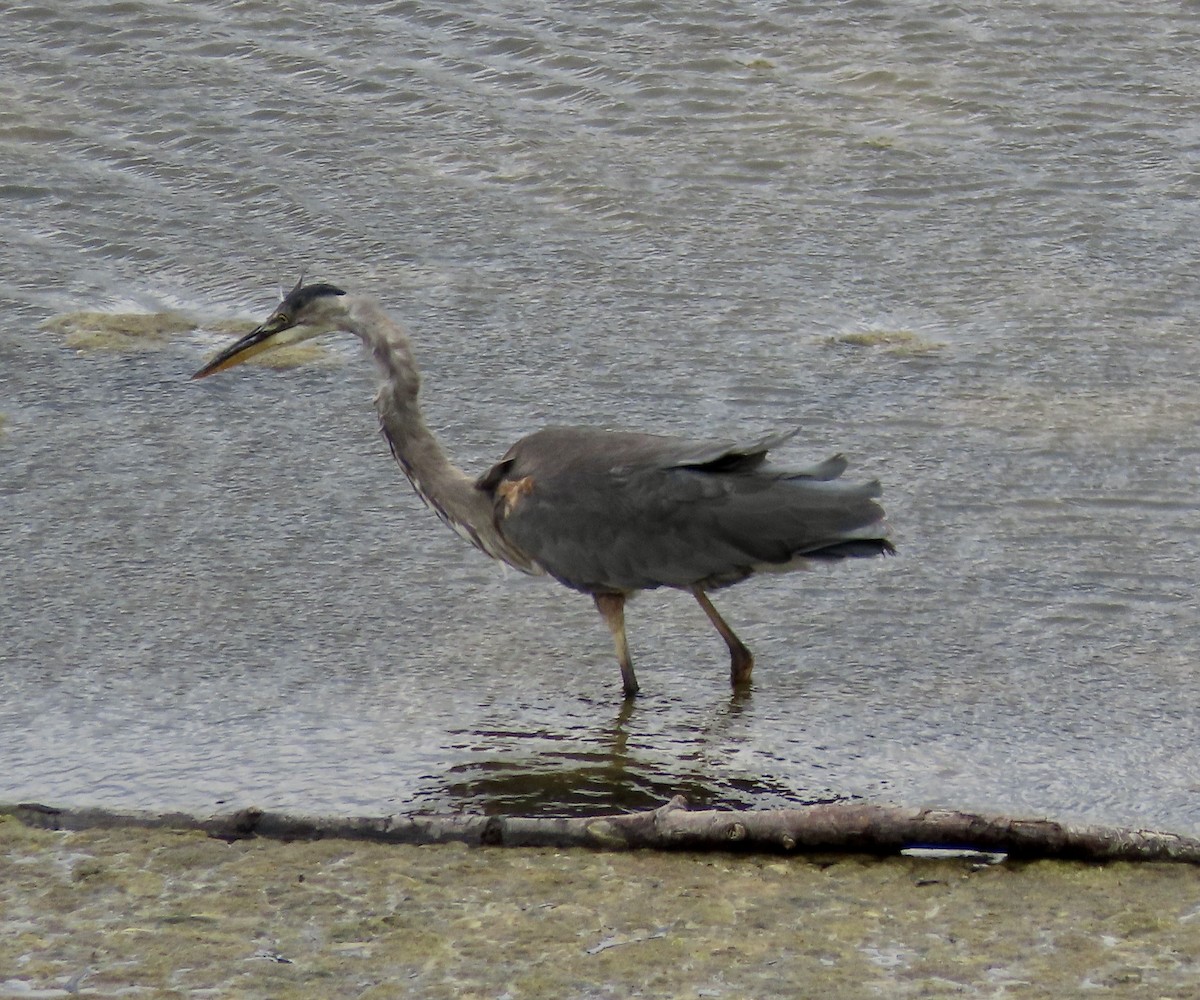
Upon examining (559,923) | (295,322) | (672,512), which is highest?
(295,322)

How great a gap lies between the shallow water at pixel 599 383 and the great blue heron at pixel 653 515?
0.24 meters

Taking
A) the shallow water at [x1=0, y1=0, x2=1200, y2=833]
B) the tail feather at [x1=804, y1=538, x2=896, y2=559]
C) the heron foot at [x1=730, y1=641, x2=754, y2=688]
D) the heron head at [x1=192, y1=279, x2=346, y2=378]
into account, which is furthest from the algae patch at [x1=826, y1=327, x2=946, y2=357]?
the heron foot at [x1=730, y1=641, x2=754, y2=688]

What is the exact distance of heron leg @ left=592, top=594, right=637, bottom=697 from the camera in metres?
5.55

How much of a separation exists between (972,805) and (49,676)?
2.59 meters

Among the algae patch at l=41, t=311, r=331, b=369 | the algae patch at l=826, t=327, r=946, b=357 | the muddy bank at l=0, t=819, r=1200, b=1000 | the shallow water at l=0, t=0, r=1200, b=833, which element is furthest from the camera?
the algae patch at l=41, t=311, r=331, b=369

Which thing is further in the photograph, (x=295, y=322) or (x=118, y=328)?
(x=118, y=328)

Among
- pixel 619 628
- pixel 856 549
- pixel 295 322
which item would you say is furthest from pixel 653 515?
pixel 295 322

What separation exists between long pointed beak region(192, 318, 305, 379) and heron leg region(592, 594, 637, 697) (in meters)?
1.54

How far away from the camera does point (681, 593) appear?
6395 millimetres

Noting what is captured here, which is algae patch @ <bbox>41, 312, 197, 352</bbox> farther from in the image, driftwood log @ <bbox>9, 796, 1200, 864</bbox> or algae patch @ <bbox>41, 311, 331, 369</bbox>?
driftwood log @ <bbox>9, 796, 1200, 864</bbox>

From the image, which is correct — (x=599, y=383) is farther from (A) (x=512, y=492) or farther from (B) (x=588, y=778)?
(B) (x=588, y=778)

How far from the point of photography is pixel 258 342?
6.72 m

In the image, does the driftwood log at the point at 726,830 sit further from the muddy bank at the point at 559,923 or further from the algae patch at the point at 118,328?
the algae patch at the point at 118,328

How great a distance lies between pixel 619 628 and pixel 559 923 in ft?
5.32
